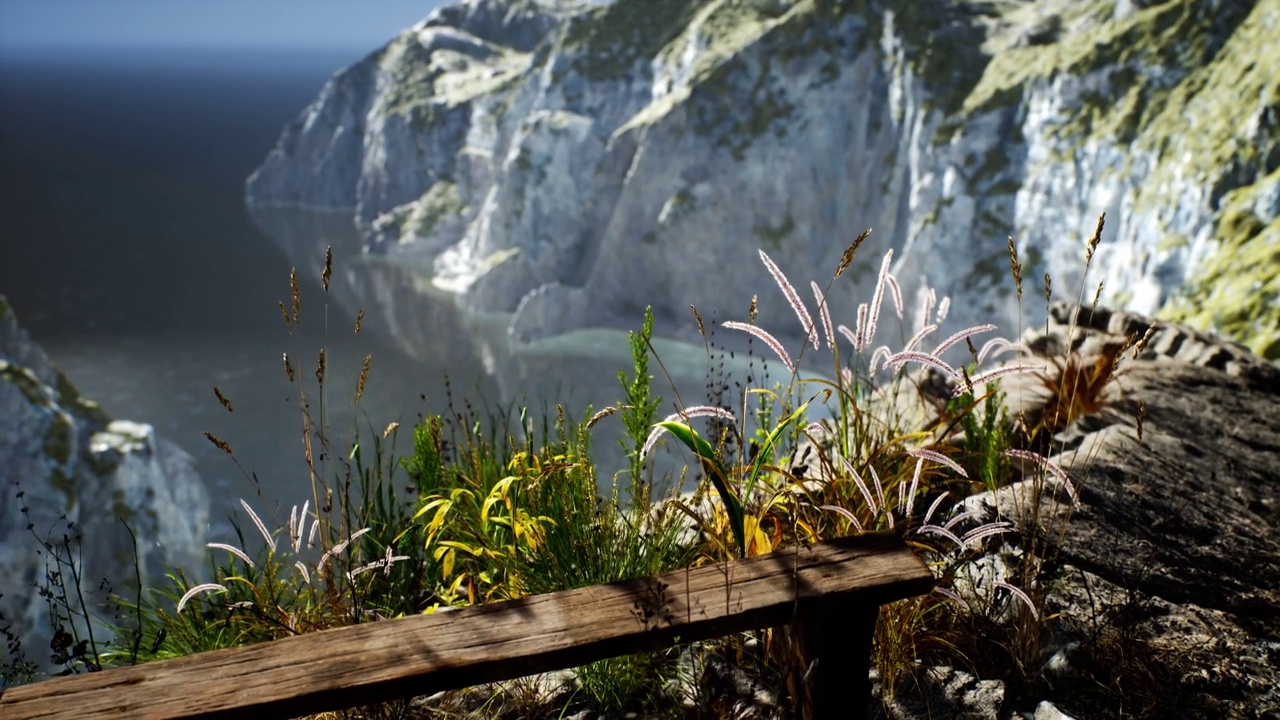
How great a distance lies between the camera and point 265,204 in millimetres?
101812

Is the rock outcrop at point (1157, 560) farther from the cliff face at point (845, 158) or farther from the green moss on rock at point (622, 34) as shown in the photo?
the green moss on rock at point (622, 34)

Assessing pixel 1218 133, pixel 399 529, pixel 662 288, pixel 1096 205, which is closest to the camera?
pixel 399 529

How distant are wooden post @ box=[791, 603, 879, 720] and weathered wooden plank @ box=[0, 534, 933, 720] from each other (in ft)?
0.09

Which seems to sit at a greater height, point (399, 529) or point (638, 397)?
point (638, 397)

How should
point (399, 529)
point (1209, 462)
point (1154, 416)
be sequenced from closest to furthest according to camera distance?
point (399, 529) → point (1209, 462) → point (1154, 416)

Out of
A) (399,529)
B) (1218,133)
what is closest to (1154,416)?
(399,529)

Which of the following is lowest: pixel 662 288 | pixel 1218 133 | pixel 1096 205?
pixel 662 288

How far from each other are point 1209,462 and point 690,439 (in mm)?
3495

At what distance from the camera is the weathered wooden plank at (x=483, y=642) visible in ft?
6.28

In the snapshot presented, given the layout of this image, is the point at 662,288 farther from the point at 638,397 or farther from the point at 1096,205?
the point at 638,397

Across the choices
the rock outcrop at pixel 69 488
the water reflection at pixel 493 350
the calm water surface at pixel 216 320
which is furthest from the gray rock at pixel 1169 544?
the water reflection at pixel 493 350

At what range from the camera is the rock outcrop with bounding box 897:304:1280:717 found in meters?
2.63

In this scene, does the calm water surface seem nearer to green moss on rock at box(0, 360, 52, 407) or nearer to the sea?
the sea

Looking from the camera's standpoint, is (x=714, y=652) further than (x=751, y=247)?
No
